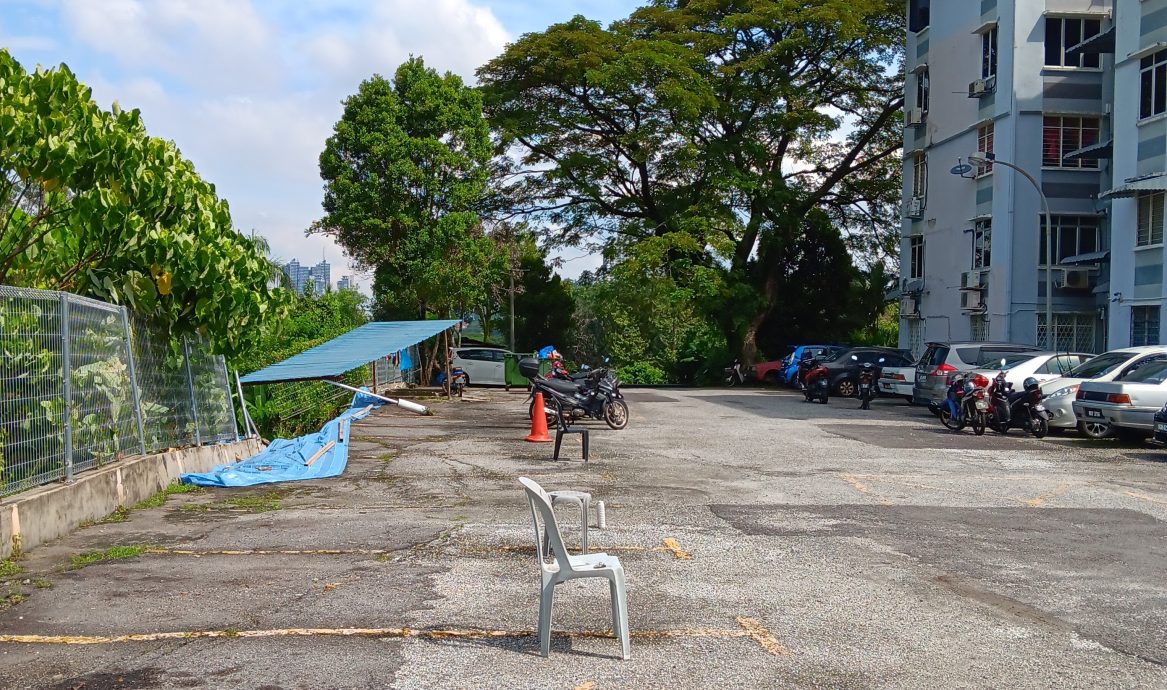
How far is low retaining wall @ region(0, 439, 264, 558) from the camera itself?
330 inches

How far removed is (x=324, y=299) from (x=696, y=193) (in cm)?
1625

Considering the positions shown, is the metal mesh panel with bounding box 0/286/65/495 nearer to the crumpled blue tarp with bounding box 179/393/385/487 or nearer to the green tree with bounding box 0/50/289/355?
the green tree with bounding box 0/50/289/355

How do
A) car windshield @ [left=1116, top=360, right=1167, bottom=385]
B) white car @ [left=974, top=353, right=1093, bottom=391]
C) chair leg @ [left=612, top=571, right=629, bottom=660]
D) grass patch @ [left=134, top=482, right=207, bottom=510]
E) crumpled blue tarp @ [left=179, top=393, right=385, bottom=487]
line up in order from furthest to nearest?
white car @ [left=974, top=353, right=1093, bottom=391], car windshield @ [left=1116, top=360, right=1167, bottom=385], crumpled blue tarp @ [left=179, top=393, right=385, bottom=487], grass patch @ [left=134, top=482, right=207, bottom=510], chair leg @ [left=612, top=571, right=629, bottom=660]

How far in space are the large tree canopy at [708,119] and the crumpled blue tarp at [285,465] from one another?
1001 inches

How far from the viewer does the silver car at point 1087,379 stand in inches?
758

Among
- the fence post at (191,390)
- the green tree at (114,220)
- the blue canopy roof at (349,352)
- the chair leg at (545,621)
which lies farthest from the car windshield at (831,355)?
the chair leg at (545,621)

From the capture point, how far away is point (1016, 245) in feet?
107

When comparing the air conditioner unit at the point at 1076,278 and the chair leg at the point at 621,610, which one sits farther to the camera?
the air conditioner unit at the point at 1076,278

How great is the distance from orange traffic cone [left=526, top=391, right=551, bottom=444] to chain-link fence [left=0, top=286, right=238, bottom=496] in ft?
18.7

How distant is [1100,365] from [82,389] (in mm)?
16920

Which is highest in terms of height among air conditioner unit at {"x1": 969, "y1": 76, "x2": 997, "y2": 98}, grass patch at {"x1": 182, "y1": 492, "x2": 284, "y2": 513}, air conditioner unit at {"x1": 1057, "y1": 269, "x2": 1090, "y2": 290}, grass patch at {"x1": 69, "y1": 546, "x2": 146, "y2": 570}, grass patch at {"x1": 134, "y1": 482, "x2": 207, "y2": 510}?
air conditioner unit at {"x1": 969, "y1": 76, "x2": 997, "y2": 98}

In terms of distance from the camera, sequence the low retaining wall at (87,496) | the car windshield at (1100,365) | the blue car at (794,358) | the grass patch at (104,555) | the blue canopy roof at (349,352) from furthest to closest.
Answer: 1. the blue car at (794,358)
2. the car windshield at (1100,365)
3. the blue canopy roof at (349,352)
4. the low retaining wall at (87,496)
5. the grass patch at (104,555)

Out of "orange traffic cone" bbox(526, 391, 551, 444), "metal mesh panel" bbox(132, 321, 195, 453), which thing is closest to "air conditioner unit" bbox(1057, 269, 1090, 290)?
"orange traffic cone" bbox(526, 391, 551, 444)

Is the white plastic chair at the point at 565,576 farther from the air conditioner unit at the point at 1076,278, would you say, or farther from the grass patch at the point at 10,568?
the air conditioner unit at the point at 1076,278
